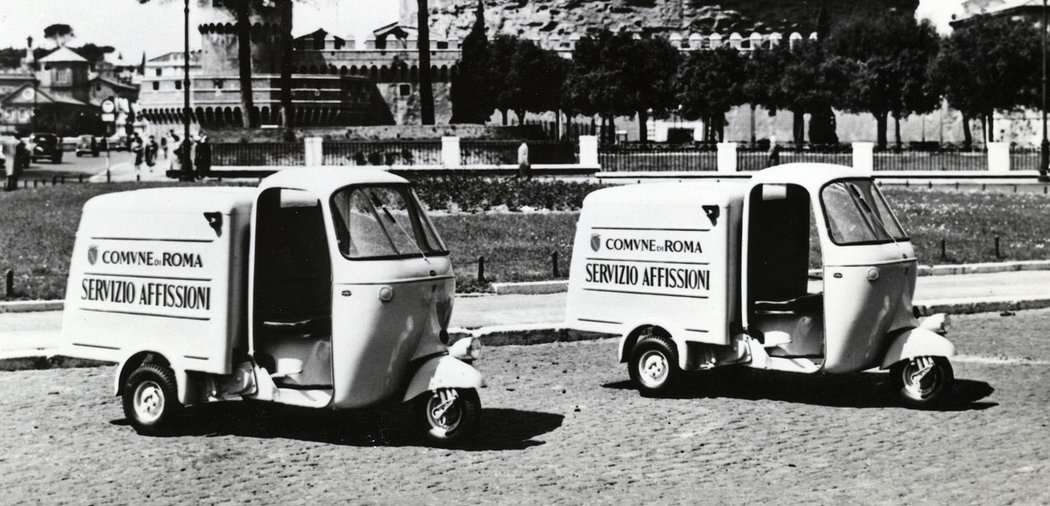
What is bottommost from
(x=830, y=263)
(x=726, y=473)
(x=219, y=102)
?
(x=726, y=473)

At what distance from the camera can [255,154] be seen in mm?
47469

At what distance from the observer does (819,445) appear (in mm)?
8148

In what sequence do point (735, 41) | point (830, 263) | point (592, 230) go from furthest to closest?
point (735, 41) < point (592, 230) < point (830, 263)

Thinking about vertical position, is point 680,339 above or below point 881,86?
below

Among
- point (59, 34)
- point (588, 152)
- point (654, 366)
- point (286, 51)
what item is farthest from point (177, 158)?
point (59, 34)

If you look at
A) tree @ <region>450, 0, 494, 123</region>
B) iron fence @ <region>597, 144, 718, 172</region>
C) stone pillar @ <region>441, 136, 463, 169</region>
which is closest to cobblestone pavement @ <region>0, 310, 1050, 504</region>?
stone pillar @ <region>441, 136, 463, 169</region>

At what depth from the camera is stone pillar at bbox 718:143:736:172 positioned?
4503 centimetres

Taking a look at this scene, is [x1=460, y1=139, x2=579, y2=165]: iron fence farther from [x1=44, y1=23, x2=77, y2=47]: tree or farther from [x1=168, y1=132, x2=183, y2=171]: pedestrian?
[x1=44, y1=23, x2=77, y2=47]: tree

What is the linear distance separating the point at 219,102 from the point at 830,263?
73.8 m

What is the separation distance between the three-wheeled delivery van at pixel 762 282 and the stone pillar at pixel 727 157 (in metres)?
35.2

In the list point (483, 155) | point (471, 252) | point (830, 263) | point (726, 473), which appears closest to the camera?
point (726, 473)

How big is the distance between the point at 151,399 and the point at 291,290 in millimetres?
1128

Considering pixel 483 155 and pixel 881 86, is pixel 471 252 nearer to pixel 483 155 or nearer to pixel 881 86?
pixel 483 155

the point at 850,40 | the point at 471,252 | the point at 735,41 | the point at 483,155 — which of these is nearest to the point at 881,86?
the point at 850,40
